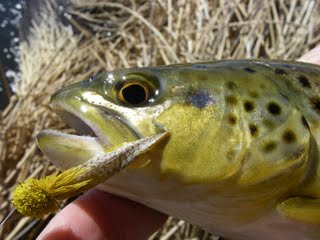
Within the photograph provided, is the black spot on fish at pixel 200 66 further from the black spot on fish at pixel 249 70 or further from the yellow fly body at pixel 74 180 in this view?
the yellow fly body at pixel 74 180

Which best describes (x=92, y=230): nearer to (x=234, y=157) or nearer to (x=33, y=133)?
(x=234, y=157)

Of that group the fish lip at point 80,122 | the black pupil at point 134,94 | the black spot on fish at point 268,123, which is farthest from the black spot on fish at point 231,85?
the fish lip at point 80,122

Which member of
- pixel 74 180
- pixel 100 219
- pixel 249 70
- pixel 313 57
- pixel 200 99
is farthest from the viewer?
pixel 313 57

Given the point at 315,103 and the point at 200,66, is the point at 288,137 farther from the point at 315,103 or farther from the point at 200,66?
the point at 200,66

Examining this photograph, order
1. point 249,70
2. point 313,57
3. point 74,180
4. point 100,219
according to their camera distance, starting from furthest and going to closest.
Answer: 1. point 313,57
2. point 100,219
3. point 249,70
4. point 74,180

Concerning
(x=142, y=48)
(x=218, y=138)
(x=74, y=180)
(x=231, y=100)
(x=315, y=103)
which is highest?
(x=142, y=48)

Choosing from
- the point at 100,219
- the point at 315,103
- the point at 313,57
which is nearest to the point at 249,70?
the point at 315,103
